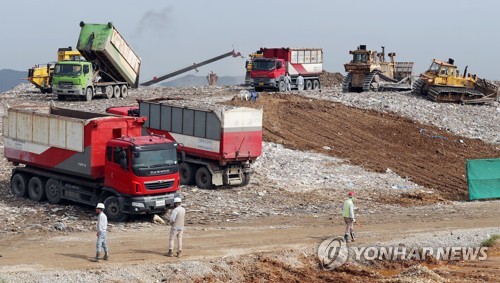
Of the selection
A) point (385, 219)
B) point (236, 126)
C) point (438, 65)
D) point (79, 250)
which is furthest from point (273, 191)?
point (438, 65)

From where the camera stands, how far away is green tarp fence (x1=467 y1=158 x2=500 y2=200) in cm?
2937

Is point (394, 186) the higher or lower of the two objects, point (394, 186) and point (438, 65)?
the lower

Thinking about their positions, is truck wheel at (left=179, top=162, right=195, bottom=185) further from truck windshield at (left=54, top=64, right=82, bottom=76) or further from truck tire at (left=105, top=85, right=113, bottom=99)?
truck tire at (left=105, top=85, right=113, bottom=99)

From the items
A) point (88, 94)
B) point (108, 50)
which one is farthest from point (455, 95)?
point (88, 94)

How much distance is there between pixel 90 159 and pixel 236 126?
568 cm

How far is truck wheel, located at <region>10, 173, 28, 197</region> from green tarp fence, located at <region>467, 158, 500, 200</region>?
1436 centimetres

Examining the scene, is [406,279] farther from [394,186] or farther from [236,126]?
[394,186]

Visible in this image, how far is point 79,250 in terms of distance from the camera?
65.8ft

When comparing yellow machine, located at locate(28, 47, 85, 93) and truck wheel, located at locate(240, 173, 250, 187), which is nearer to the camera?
truck wheel, located at locate(240, 173, 250, 187)

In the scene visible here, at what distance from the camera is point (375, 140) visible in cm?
3941

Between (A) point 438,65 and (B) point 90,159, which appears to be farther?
(A) point 438,65

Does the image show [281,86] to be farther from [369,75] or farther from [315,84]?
[315,84]

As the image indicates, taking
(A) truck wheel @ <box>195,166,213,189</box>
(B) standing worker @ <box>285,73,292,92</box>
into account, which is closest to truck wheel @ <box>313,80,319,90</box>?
(B) standing worker @ <box>285,73,292,92</box>

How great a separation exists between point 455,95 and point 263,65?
37.7 ft
